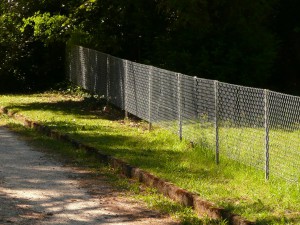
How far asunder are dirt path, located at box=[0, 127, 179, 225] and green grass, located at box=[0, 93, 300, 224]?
775 mm

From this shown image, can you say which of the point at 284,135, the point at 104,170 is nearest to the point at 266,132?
the point at 284,135

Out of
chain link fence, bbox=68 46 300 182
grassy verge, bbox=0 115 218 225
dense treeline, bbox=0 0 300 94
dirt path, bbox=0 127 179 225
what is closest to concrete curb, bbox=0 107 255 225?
grassy verge, bbox=0 115 218 225

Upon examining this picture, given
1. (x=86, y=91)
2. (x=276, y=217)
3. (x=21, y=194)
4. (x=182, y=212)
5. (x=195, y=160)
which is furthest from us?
(x=86, y=91)

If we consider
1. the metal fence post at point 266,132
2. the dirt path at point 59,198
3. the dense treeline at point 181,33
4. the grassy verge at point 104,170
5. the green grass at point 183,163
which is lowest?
the dirt path at point 59,198

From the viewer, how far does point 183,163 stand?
12789 millimetres

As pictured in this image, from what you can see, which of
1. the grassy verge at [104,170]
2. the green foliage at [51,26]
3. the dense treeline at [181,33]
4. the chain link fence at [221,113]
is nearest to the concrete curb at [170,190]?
the grassy verge at [104,170]

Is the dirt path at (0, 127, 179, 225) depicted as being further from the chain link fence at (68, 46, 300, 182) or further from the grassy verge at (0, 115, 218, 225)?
the chain link fence at (68, 46, 300, 182)

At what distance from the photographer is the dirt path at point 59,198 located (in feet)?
31.0

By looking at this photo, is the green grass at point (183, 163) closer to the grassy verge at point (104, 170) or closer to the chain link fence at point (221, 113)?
the chain link fence at point (221, 113)

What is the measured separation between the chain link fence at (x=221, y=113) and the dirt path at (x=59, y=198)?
73.9 inches

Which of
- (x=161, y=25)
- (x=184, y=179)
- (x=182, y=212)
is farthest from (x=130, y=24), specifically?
(x=182, y=212)

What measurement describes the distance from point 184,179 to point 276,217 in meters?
2.54

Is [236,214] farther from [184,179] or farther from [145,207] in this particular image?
[184,179]

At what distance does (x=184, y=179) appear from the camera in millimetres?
11234
